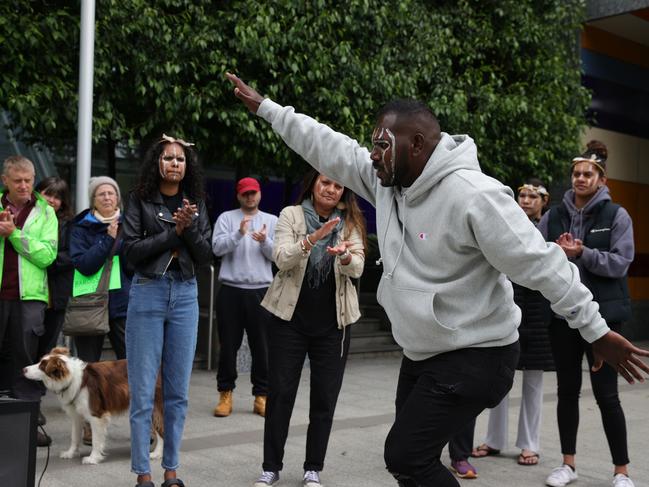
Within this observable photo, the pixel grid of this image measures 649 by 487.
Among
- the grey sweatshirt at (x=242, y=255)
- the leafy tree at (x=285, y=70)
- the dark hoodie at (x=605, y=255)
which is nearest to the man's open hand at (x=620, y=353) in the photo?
the dark hoodie at (x=605, y=255)

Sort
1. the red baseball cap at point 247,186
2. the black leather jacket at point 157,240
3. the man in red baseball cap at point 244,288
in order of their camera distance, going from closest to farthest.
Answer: the black leather jacket at point 157,240, the man in red baseball cap at point 244,288, the red baseball cap at point 247,186

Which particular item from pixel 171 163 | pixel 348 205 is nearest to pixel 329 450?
pixel 348 205

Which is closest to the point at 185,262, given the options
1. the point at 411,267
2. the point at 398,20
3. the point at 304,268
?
the point at 304,268

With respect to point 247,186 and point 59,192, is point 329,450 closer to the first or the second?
point 247,186

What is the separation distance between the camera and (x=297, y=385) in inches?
206

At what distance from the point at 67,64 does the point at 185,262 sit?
4442mm

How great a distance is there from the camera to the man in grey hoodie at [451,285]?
3.23 m

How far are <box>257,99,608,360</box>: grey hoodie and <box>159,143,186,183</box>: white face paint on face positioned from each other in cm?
158

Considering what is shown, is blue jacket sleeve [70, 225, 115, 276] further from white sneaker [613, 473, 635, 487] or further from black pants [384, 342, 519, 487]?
white sneaker [613, 473, 635, 487]

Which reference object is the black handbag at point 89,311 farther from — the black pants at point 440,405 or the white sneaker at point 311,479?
the black pants at point 440,405

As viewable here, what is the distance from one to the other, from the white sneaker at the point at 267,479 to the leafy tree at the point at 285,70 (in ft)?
14.5

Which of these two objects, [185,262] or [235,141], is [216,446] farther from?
[235,141]

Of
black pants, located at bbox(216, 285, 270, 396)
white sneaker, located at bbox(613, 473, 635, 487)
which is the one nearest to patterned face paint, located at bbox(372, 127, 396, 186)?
white sneaker, located at bbox(613, 473, 635, 487)

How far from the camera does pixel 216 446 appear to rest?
6.17m
